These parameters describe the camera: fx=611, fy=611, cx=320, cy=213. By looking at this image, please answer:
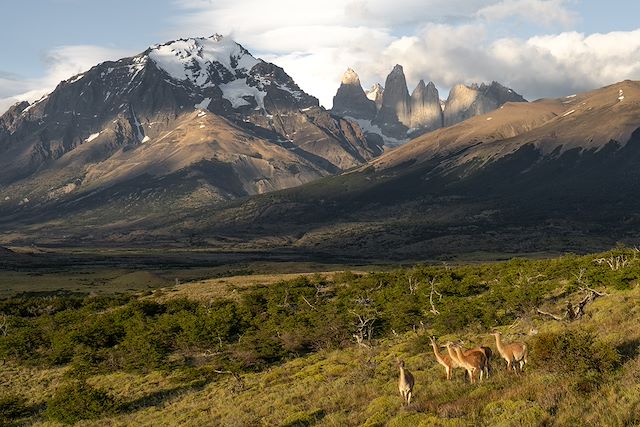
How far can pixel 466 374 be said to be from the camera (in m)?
24.0

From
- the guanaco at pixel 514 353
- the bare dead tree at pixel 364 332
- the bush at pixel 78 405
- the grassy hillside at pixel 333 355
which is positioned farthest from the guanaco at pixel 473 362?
the bush at pixel 78 405

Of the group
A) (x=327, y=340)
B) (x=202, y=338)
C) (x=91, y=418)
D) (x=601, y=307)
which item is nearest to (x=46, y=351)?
(x=202, y=338)

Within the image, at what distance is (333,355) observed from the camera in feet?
125

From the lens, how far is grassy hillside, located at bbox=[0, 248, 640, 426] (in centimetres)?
2000

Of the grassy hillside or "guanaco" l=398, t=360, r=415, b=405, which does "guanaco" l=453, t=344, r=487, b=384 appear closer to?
the grassy hillside

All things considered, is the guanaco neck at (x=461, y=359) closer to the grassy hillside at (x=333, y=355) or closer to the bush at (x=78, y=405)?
the grassy hillside at (x=333, y=355)

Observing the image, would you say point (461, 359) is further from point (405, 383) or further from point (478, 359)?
point (405, 383)

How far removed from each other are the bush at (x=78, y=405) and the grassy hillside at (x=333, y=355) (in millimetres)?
86

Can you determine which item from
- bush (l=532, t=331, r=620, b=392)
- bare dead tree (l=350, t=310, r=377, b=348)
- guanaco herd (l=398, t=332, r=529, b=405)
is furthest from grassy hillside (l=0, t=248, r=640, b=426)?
guanaco herd (l=398, t=332, r=529, b=405)

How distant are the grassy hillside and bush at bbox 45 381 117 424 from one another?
0.28 ft

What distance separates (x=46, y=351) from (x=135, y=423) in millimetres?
24044

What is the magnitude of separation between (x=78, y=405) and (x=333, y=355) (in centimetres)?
1485

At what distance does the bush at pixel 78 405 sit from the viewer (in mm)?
31016

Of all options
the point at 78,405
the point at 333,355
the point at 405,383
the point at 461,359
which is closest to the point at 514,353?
the point at 461,359
